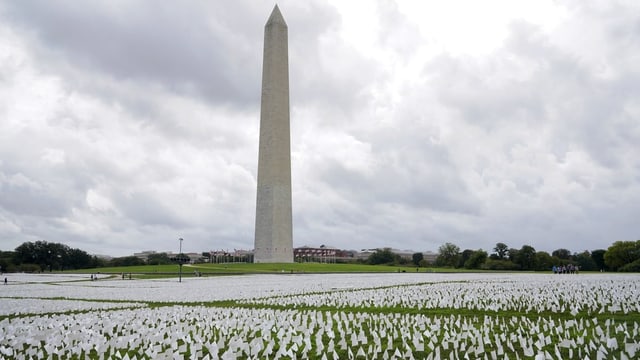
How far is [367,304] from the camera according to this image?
1819 cm

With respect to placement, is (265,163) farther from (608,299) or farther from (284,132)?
(608,299)

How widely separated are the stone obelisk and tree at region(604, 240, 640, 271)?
43.6 m

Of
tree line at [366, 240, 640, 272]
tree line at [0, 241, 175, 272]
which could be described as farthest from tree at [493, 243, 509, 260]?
tree line at [0, 241, 175, 272]

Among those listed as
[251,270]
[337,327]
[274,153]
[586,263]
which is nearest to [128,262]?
[274,153]

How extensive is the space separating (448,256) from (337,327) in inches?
3410

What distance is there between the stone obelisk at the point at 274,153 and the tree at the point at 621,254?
4362 centimetres

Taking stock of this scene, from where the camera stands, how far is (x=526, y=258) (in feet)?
250

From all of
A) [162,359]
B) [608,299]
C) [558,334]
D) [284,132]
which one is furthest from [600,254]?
[162,359]

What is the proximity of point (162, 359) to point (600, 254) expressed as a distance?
87938 mm

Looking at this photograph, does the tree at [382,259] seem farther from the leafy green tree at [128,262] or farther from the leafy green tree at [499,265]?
the leafy green tree at [128,262]

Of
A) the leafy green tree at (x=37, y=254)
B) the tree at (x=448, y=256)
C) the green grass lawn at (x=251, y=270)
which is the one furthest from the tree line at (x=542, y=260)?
the leafy green tree at (x=37, y=254)

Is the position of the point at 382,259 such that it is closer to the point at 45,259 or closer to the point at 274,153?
the point at 274,153

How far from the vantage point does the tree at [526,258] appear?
75.5m

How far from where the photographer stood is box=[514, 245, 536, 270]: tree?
75456 millimetres
